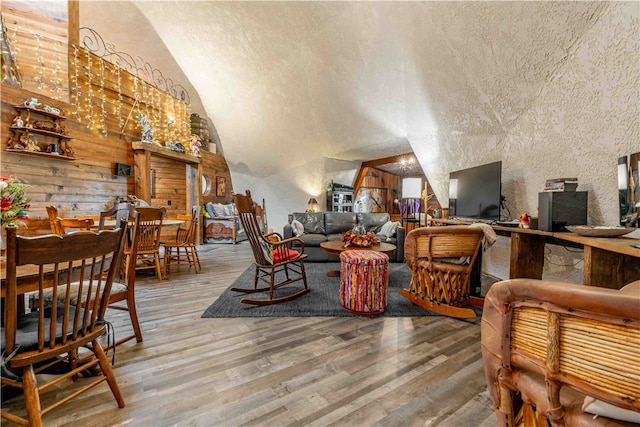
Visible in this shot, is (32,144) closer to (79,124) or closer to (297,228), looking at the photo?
(79,124)

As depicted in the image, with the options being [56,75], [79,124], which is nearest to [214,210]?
[79,124]

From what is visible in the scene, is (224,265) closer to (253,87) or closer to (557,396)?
(253,87)

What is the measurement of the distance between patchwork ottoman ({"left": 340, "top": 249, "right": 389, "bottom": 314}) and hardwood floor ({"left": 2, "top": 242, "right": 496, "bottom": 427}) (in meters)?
0.14

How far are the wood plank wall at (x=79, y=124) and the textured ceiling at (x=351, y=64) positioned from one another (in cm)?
125

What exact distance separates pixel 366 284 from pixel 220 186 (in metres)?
7.01

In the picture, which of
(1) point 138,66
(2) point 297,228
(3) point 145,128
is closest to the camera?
(2) point 297,228

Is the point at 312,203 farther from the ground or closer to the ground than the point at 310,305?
farther from the ground

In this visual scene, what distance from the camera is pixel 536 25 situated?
229 centimetres

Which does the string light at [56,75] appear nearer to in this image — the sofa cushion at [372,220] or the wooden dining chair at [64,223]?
the wooden dining chair at [64,223]

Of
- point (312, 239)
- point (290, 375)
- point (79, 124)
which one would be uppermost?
point (79, 124)

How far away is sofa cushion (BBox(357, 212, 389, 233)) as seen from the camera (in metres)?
5.11

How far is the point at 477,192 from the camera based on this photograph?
11.8 feet

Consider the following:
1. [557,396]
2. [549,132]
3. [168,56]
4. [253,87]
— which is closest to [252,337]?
[557,396]

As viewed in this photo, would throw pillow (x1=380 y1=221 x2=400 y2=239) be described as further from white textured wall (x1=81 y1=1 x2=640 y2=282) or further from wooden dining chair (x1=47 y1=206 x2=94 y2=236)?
wooden dining chair (x1=47 y1=206 x2=94 y2=236)
